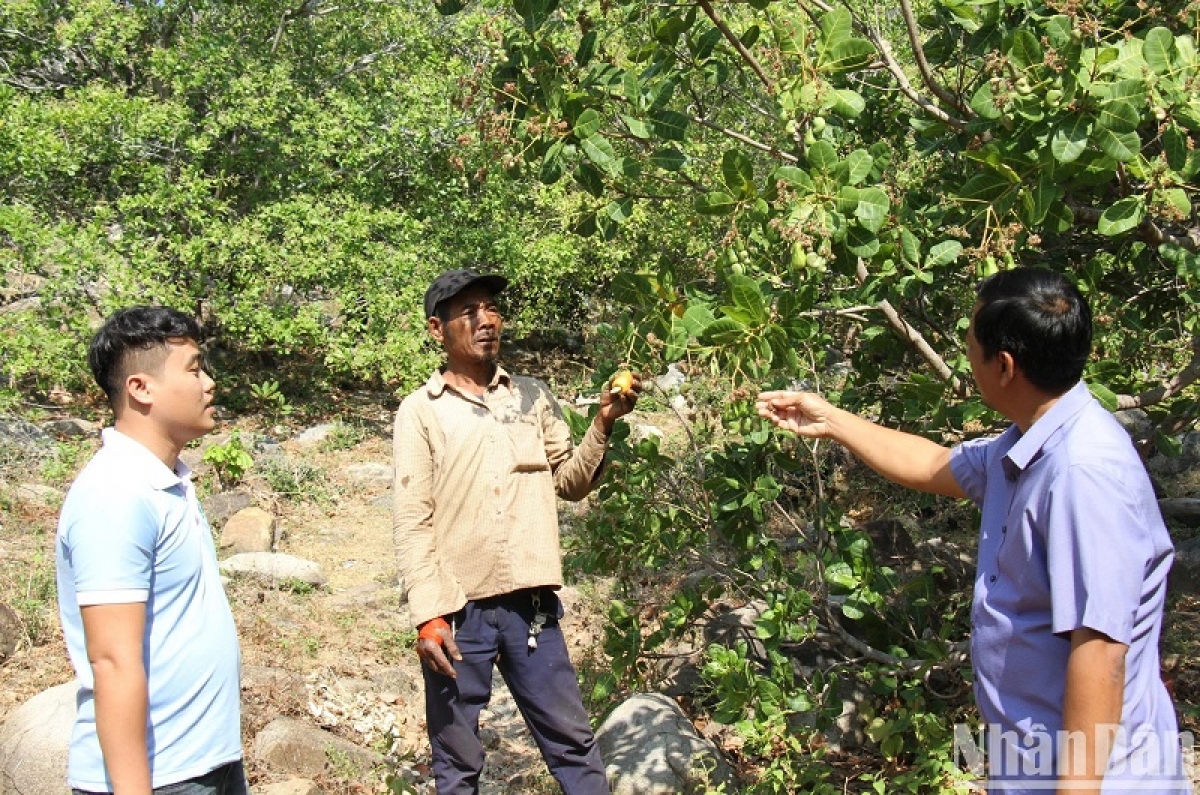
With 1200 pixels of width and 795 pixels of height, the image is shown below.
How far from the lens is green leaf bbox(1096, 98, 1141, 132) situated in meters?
2.76

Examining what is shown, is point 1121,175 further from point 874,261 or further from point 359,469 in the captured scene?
point 359,469

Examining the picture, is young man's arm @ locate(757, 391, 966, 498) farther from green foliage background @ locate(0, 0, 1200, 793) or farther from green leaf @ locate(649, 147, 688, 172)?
green leaf @ locate(649, 147, 688, 172)

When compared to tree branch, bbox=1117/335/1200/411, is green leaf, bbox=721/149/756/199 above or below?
above

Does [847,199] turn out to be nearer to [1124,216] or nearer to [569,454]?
[1124,216]

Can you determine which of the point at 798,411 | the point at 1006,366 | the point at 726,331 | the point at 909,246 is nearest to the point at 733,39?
the point at 909,246

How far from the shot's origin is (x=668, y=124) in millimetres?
3389

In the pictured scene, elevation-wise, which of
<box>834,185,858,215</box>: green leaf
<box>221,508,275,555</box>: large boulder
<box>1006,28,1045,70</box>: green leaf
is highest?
<box>1006,28,1045,70</box>: green leaf

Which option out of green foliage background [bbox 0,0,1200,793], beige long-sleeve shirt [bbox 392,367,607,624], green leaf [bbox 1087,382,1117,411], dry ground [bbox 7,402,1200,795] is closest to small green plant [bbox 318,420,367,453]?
dry ground [bbox 7,402,1200,795]

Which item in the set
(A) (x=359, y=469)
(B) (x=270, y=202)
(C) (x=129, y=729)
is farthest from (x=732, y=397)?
(B) (x=270, y=202)

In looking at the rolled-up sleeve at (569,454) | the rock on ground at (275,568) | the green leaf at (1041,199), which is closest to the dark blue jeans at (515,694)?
the rolled-up sleeve at (569,454)

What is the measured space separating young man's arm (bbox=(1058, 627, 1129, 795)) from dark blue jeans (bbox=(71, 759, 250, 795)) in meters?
1.66

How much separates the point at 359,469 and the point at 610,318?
3.58 m

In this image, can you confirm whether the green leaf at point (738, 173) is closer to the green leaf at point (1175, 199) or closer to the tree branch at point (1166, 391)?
the green leaf at point (1175, 199)

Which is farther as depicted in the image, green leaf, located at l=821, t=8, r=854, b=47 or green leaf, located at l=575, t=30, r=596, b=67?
green leaf, located at l=575, t=30, r=596, b=67
